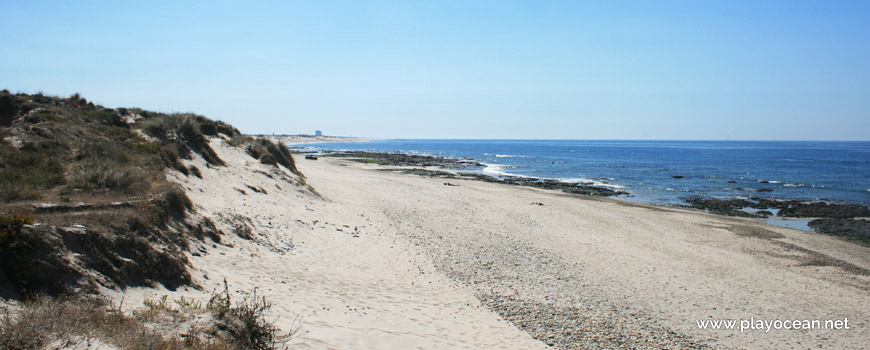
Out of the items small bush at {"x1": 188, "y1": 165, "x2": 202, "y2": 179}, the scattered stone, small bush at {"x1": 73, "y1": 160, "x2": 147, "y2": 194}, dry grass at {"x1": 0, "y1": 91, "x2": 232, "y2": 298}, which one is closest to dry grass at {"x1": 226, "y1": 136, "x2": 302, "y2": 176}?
small bush at {"x1": 188, "y1": 165, "x2": 202, "y2": 179}

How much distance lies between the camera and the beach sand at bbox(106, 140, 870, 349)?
7.89m

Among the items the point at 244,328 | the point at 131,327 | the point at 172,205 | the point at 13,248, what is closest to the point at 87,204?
the point at 172,205

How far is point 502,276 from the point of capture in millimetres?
11227

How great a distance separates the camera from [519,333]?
26.5 feet

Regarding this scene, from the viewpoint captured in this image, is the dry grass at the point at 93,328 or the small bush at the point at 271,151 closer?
the dry grass at the point at 93,328

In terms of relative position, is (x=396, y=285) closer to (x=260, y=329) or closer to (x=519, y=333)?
(x=519, y=333)

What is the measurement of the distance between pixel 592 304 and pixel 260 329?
705 centimetres

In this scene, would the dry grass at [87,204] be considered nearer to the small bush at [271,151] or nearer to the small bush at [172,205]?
the small bush at [172,205]

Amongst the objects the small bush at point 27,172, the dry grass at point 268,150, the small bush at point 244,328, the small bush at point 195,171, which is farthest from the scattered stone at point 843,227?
the small bush at point 27,172

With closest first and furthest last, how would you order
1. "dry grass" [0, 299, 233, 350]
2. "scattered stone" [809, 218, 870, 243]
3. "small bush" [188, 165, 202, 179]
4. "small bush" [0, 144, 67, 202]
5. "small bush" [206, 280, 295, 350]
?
"dry grass" [0, 299, 233, 350], "small bush" [206, 280, 295, 350], "small bush" [0, 144, 67, 202], "small bush" [188, 165, 202, 179], "scattered stone" [809, 218, 870, 243]

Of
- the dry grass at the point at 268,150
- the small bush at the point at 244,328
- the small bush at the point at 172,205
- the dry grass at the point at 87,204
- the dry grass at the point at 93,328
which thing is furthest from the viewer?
the dry grass at the point at 268,150

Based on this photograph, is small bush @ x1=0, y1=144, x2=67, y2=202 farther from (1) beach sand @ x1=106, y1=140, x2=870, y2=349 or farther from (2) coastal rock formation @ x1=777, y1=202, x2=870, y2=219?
(2) coastal rock formation @ x1=777, y1=202, x2=870, y2=219

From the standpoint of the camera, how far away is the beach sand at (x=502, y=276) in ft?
25.9

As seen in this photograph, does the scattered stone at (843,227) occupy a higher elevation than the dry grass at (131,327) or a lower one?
lower
